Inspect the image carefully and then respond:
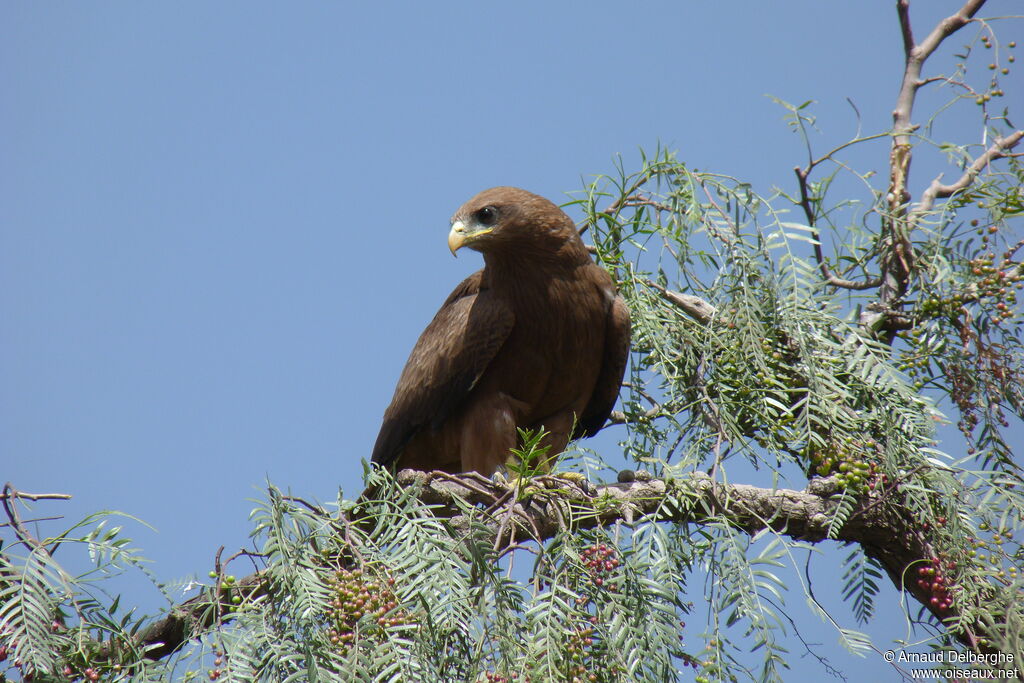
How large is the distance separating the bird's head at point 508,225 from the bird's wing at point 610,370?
0.41 m

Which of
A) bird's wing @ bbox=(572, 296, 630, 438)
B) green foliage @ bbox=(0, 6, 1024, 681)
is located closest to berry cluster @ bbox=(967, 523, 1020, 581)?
green foliage @ bbox=(0, 6, 1024, 681)

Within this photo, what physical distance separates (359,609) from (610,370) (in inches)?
100

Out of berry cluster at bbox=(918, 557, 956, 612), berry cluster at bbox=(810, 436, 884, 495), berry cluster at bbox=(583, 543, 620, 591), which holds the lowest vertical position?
berry cluster at bbox=(918, 557, 956, 612)

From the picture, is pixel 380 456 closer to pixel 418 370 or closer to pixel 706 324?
pixel 418 370

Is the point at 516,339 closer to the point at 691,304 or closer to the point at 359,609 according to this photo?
the point at 691,304

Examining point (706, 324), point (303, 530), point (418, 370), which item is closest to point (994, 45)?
point (706, 324)

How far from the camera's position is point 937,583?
11.2ft

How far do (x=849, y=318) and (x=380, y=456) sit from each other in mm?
2378

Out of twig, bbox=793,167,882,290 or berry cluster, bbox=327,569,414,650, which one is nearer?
berry cluster, bbox=327,569,414,650

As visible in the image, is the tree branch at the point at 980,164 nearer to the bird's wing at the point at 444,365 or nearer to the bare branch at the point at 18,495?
the bird's wing at the point at 444,365

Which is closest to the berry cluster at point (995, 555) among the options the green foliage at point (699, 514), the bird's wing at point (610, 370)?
the green foliage at point (699, 514)

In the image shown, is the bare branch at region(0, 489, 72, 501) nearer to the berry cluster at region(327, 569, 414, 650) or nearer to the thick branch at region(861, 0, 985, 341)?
the berry cluster at region(327, 569, 414, 650)

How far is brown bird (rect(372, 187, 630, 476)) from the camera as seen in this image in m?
4.49

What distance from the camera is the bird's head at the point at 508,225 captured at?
447 cm
